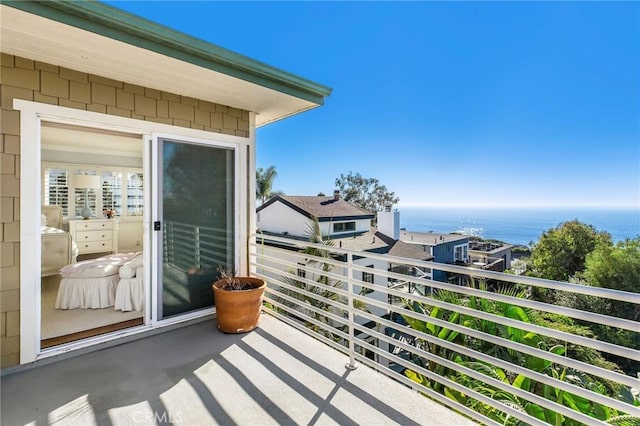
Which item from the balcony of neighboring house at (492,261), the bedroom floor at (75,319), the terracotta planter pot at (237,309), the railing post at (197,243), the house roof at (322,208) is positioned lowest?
the balcony of neighboring house at (492,261)

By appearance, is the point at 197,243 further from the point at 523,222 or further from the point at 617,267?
the point at 523,222

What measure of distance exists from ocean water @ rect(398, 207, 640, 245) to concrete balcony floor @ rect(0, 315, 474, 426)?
12502 millimetres

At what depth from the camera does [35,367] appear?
2.39 metres

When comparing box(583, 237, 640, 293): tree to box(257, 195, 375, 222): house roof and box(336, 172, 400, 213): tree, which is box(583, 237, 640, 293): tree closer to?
box(257, 195, 375, 222): house roof

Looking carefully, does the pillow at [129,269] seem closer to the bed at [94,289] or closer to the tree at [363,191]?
the bed at [94,289]

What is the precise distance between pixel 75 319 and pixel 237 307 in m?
1.88

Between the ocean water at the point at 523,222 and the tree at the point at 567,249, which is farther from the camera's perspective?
the ocean water at the point at 523,222

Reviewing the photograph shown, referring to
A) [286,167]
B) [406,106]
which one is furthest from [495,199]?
[286,167]

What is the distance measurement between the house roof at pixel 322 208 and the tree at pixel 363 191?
12741 millimetres

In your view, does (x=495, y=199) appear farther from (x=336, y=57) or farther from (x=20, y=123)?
(x=20, y=123)

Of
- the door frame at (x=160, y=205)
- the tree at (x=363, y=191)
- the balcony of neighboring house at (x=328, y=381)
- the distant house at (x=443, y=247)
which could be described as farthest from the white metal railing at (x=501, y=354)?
the tree at (x=363, y=191)

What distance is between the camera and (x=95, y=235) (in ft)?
20.5

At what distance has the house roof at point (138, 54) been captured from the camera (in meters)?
1.84

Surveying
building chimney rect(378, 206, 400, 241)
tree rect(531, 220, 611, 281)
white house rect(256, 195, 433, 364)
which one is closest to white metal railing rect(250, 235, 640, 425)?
white house rect(256, 195, 433, 364)
